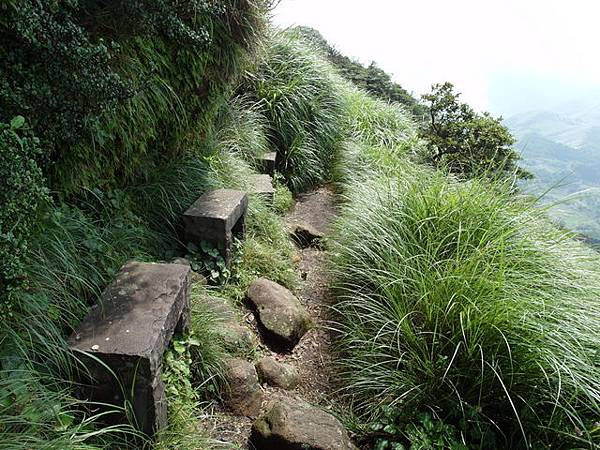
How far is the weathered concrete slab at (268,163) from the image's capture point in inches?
193

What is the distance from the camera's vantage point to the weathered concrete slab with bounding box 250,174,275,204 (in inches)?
162

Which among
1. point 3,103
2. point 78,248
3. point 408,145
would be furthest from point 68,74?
point 408,145

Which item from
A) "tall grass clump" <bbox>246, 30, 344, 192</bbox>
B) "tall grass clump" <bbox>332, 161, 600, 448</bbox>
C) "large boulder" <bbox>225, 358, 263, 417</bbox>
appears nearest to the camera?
"tall grass clump" <bbox>332, 161, 600, 448</bbox>

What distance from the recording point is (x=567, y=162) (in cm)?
6259

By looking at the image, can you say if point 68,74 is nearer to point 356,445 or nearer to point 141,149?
point 141,149

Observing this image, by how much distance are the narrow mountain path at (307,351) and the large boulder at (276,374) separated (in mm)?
30

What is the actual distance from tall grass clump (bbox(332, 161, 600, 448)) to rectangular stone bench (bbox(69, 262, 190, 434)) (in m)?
1.15

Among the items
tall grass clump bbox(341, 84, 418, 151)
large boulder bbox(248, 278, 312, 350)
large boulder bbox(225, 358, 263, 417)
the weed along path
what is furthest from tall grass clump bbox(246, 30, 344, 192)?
large boulder bbox(225, 358, 263, 417)

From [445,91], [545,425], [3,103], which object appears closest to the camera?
[3,103]

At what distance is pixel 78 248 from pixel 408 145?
5.33 m

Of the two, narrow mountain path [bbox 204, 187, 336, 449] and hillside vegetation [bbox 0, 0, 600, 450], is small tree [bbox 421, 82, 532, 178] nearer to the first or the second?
hillside vegetation [bbox 0, 0, 600, 450]

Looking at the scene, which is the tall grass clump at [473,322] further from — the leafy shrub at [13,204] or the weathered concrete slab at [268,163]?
the weathered concrete slab at [268,163]

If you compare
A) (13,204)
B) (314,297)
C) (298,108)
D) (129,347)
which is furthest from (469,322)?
(298,108)

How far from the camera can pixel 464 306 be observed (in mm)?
2346
